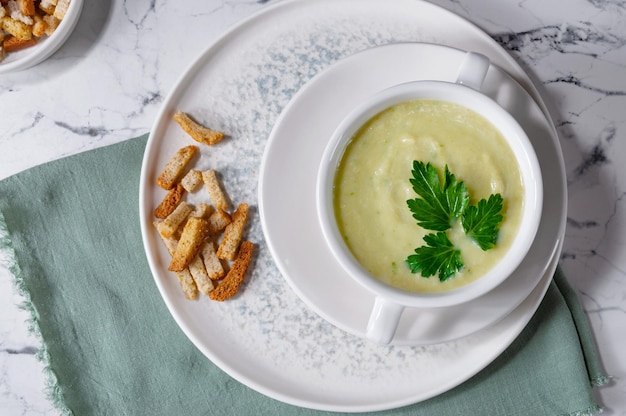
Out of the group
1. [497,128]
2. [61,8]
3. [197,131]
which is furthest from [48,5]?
[497,128]

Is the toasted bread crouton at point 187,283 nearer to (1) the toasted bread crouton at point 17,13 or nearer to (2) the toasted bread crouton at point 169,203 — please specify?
(2) the toasted bread crouton at point 169,203

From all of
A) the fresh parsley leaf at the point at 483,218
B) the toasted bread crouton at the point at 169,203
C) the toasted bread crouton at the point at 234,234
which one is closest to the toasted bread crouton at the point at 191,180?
the toasted bread crouton at the point at 169,203

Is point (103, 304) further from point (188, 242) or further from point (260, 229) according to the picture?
Answer: point (260, 229)

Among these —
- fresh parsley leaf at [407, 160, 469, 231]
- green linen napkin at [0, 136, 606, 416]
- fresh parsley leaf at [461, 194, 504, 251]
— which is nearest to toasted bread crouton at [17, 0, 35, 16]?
green linen napkin at [0, 136, 606, 416]

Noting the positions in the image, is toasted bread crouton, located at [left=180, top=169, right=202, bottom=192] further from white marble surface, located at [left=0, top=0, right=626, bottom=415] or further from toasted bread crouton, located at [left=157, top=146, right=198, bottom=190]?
white marble surface, located at [left=0, top=0, right=626, bottom=415]

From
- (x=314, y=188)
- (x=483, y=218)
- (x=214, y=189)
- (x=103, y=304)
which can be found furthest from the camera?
(x=103, y=304)

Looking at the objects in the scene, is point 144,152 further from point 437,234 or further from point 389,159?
point 437,234
